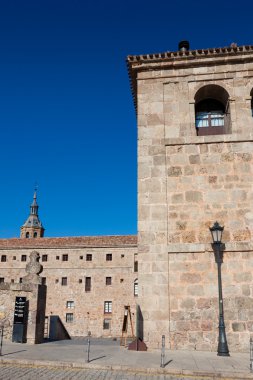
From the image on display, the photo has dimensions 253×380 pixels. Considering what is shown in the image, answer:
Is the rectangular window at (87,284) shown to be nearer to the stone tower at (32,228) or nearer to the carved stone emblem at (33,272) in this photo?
the stone tower at (32,228)

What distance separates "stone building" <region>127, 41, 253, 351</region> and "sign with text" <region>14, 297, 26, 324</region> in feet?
12.8

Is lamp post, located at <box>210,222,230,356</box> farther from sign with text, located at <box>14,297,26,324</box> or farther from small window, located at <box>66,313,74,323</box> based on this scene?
small window, located at <box>66,313,74,323</box>

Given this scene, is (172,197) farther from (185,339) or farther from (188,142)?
(185,339)

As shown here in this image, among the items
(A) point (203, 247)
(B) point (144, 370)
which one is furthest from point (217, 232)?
(B) point (144, 370)

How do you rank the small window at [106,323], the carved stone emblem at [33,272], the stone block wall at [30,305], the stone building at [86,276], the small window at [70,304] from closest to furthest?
the stone block wall at [30,305], the carved stone emblem at [33,272], the small window at [106,323], the stone building at [86,276], the small window at [70,304]

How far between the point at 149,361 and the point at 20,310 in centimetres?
533

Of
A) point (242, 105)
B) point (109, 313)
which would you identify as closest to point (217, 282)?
point (242, 105)

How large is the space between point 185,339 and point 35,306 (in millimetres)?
4874

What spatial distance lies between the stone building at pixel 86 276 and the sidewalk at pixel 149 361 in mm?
34745

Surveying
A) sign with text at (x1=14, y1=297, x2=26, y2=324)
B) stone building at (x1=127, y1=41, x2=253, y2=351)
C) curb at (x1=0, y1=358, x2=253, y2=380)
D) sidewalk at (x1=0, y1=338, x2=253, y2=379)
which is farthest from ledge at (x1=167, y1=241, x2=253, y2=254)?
sign with text at (x1=14, y1=297, x2=26, y2=324)

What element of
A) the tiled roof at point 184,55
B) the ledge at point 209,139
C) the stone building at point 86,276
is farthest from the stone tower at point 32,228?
the ledge at point 209,139

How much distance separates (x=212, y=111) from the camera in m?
12.7

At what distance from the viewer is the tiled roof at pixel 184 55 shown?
11852mm

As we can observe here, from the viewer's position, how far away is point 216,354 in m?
9.19
